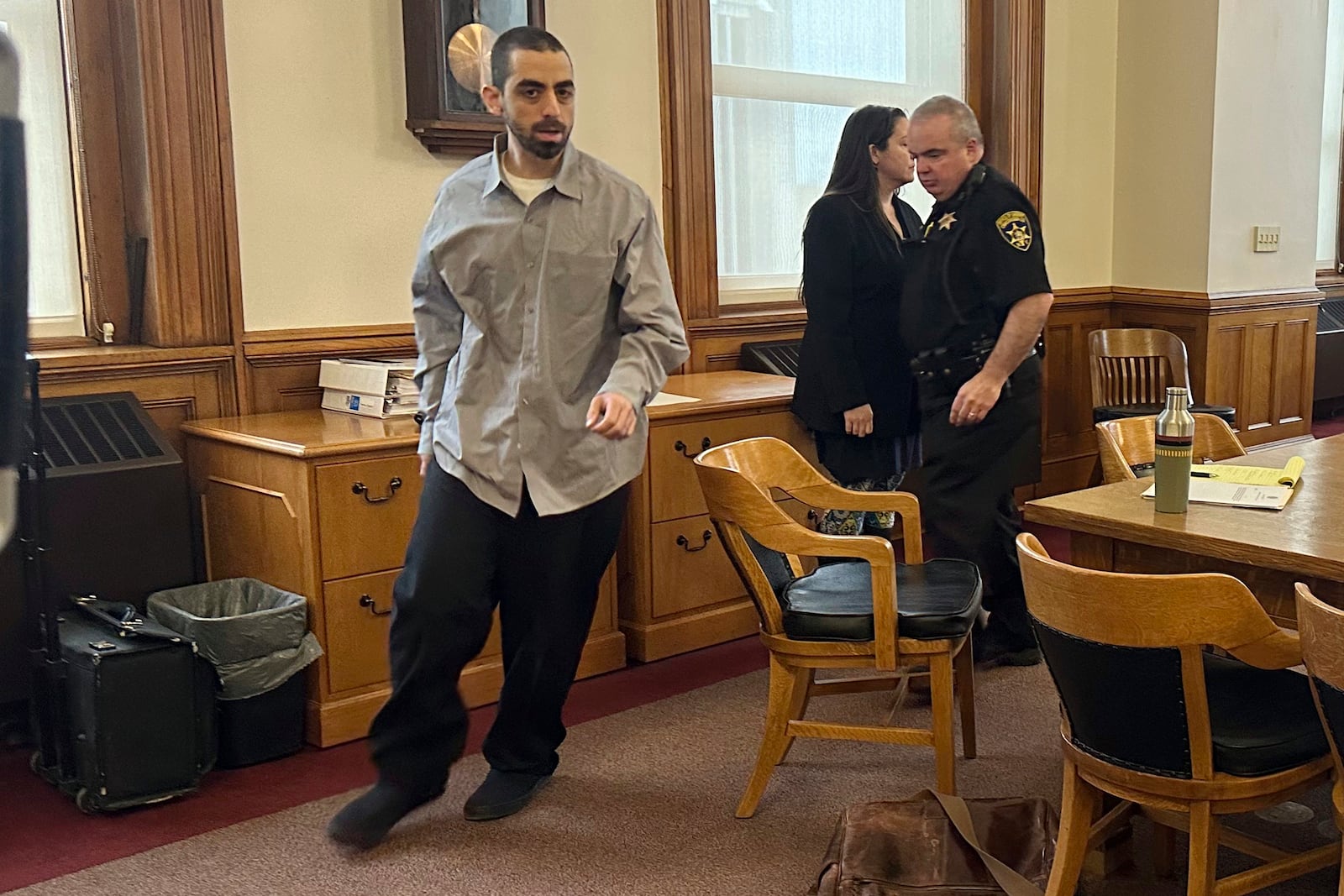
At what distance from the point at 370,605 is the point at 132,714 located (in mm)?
597

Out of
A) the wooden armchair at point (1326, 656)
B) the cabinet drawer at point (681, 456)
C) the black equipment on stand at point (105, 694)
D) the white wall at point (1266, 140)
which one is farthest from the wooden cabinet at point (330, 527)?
the white wall at point (1266, 140)

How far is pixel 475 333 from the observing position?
2.52m

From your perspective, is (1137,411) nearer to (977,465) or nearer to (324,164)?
(977,465)

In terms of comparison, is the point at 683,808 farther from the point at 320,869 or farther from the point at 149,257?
the point at 149,257

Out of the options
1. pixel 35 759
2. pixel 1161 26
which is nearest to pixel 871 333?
pixel 35 759

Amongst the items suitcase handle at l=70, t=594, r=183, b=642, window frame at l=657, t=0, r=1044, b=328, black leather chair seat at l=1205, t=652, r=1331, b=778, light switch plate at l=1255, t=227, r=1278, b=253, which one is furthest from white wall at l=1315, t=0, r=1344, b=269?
suitcase handle at l=70, t=594, r=183, b=642

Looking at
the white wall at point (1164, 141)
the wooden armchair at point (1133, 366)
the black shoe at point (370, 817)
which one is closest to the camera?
the black shoe at point (370, 817)

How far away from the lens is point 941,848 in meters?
2.31

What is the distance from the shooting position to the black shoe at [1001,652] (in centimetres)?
364

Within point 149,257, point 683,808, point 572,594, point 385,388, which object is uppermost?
point 149,257

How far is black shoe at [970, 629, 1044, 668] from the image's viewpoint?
3639 mm

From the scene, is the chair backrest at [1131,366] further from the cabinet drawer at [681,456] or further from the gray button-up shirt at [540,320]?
the gray button-up shirt at [540,320]

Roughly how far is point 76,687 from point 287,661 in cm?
44

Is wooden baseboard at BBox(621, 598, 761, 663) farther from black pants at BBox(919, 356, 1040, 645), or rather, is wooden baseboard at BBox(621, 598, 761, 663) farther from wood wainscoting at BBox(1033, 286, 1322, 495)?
wood wainscoting at BBox(1033, 286, 1322, 495)
